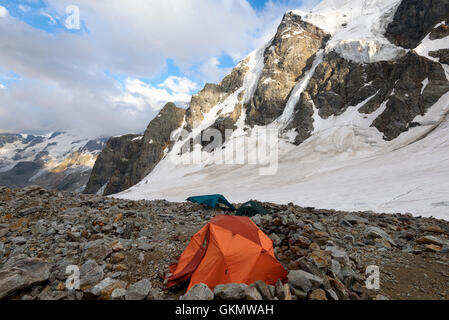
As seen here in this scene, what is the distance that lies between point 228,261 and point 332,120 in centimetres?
6164

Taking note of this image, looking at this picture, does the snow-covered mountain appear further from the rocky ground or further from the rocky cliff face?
the rocky ground

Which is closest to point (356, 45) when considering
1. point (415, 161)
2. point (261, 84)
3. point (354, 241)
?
point (261, 84)

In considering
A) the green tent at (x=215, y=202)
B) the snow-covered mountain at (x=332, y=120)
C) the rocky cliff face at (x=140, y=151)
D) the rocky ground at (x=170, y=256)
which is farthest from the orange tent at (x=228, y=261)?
the rocky cliff face at (x=140, y=151)

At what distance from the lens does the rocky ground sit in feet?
15.4

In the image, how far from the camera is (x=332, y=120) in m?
58.2

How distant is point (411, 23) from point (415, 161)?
2272 inches

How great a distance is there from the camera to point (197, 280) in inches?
216

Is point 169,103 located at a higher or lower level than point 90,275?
higher

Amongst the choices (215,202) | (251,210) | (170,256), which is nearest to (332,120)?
(215,202)

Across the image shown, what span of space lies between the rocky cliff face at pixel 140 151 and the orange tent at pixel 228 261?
89622mm

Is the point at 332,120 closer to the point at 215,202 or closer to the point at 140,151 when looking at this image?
the point at 215,202

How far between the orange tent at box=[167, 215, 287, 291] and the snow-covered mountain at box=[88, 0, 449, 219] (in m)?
11.7

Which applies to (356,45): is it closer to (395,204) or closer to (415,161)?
(415,161)

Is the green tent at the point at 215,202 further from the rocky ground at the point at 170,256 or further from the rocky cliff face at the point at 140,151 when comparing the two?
the rocky cliff face at the point at 140,151
